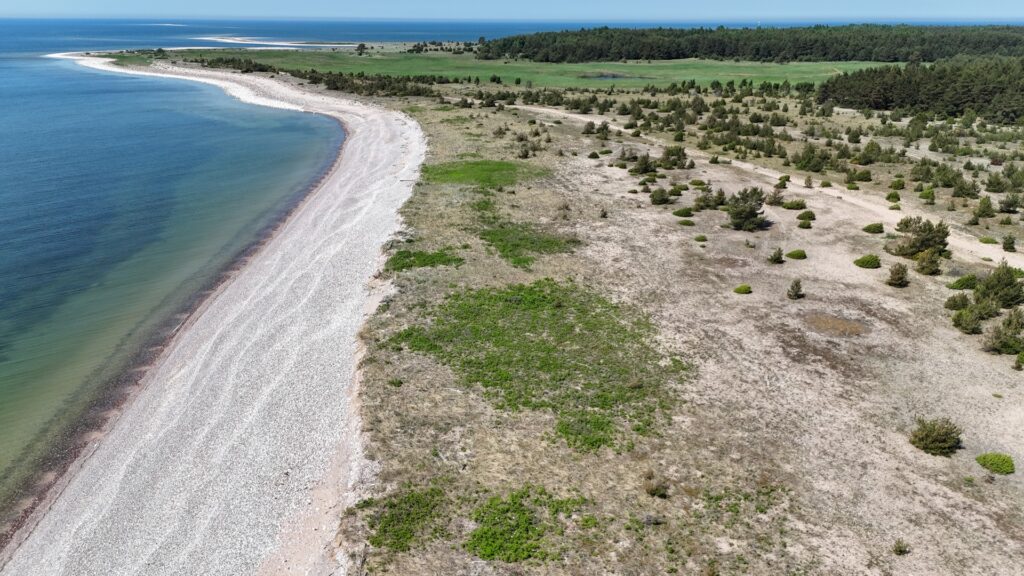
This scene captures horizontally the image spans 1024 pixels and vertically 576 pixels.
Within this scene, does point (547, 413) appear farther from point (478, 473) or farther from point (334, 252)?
point (334, 252)

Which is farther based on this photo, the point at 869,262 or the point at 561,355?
the point at 869,262

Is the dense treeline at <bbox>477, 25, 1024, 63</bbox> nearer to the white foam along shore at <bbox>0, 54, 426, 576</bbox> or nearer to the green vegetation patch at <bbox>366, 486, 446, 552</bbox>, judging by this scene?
the white foam along shore at <bbox>0, 54, 426, 576</bbox>

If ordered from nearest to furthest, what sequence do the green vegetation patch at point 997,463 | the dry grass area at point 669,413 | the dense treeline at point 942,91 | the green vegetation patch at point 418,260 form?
1. the dry grass area at point 669,413
2. the green vegetation patch at point 997,463
3. the green vegetation patch at point 418,260
4. the dense treeline at point 942,91

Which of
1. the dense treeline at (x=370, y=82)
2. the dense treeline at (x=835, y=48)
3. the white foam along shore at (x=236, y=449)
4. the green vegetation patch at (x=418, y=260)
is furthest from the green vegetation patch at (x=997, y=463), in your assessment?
the dense treeline at (x=835, y=48)

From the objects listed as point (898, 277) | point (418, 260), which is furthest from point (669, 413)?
point (898, 277)

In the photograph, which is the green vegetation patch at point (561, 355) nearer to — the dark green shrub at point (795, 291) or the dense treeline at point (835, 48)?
the dark green shrub at point (795, 291)

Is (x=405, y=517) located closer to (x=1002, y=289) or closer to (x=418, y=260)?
(x=418, y=260)
